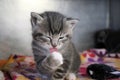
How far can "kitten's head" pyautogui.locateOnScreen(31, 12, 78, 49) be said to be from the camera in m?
1.05

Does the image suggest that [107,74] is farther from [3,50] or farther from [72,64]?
[3,50]

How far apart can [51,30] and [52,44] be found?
0.05 metres

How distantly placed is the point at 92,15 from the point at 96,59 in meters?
0.43

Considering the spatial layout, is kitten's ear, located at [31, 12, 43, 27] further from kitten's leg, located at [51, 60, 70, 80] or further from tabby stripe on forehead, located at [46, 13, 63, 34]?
kitten's leg, located at [51, 60, 70, 80]

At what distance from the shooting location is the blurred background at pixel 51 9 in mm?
1728

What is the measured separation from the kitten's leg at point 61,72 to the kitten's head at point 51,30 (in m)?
0.09

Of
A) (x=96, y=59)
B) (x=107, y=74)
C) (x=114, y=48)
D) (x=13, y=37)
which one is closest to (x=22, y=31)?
(x=13, y=37)

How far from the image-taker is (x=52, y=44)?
41.3 inches

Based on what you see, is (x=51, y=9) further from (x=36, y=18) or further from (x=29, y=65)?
(x=36, y=18)

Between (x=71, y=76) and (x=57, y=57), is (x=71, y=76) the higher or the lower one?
the lower one

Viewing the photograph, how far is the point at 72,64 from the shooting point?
3.91 feet

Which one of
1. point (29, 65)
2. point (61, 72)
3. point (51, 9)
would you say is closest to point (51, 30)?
point (61, 72)

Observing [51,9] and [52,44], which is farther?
[51,9]

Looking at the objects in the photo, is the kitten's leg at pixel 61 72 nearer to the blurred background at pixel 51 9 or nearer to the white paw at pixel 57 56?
the white paw at pixel 57 56
